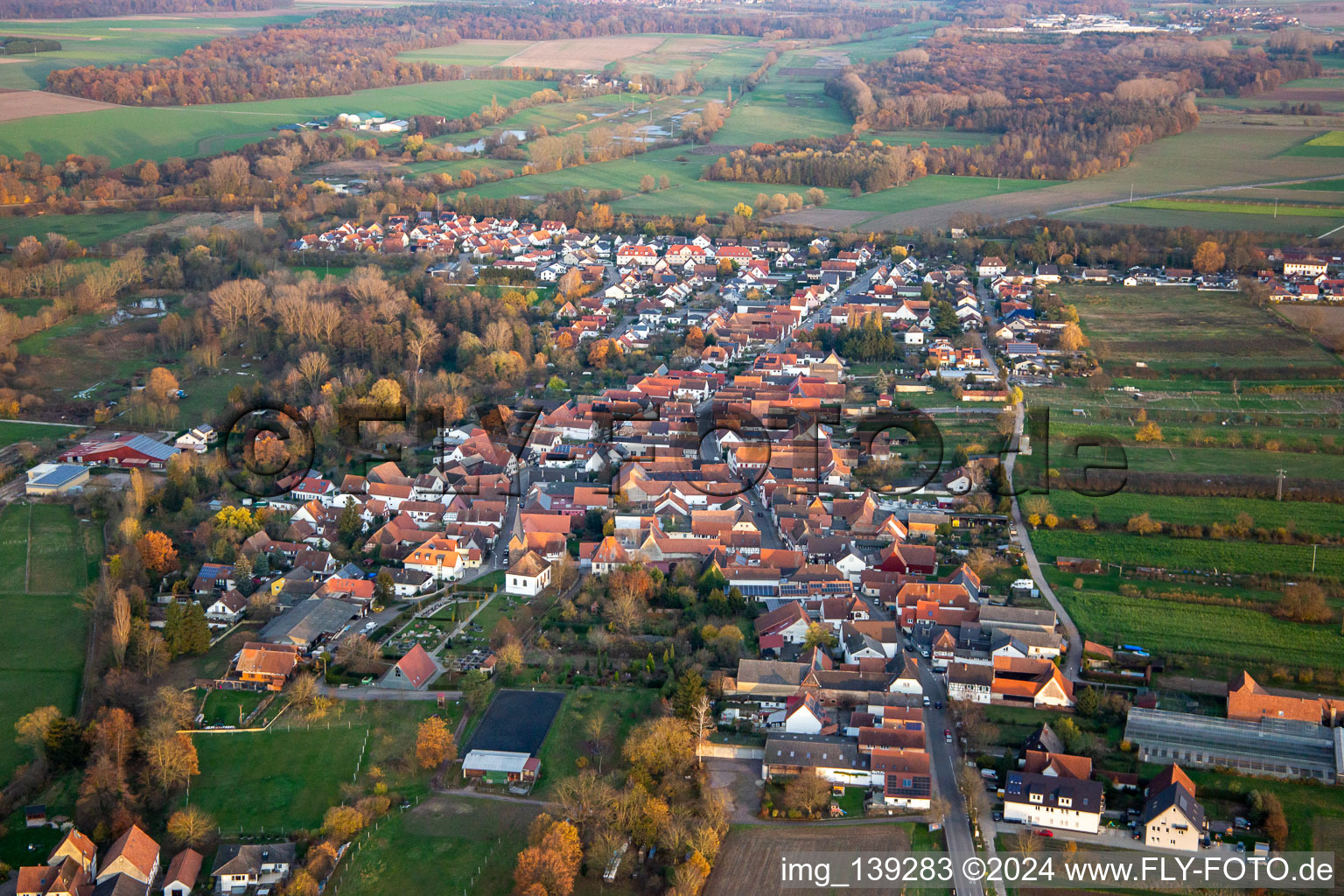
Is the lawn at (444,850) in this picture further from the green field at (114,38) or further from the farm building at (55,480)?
the green field at (114,38)

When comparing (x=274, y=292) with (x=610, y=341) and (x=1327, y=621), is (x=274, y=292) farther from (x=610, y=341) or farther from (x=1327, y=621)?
(x=1327, y=621)

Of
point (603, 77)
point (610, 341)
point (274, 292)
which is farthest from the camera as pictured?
point (603, 77)

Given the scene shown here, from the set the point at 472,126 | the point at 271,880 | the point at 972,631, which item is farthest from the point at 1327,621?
the point at 472,126

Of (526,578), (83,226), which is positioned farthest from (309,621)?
(83,226)

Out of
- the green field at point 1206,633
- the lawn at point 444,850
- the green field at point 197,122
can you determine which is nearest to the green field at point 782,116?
the green field at point 197,122

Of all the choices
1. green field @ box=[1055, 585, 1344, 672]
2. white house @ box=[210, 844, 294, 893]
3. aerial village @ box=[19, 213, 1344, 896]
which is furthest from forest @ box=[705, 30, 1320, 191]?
white house @ box=[210, 844, 294, 893]

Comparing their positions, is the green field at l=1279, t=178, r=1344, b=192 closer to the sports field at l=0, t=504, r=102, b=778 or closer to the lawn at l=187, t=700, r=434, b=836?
the lawn at l=187, t=700, r=434, b=836

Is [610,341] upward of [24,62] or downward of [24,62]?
downward
